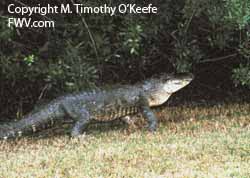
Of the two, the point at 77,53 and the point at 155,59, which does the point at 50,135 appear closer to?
the point at 77,53

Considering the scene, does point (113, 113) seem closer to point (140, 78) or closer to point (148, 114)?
point (148, 114)

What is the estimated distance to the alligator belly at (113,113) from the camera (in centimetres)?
782

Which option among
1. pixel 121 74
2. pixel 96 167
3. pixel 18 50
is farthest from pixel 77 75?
pixel 96 167

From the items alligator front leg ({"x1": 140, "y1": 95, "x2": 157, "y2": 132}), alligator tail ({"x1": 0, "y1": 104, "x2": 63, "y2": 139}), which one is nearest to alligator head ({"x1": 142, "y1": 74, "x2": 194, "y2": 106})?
alligator front leg ({"x1": 140, "y1": 95, "x2": 157, "y2": 132})

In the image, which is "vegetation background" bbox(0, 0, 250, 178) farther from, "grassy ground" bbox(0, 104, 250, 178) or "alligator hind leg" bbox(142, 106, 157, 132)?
"alligator hind leg" bbox(142, 106, 157, 132)

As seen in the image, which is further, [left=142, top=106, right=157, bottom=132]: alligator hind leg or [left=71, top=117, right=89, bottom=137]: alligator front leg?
[left=142, top=106, right=157, bottom=132]: alligator hind leg

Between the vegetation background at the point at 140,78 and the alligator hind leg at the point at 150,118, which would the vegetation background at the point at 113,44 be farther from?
the alligator hind leg at the point at 150,118

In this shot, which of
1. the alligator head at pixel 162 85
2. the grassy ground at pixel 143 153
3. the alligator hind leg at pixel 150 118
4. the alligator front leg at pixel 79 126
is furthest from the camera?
the alligator head at pixel 162 85

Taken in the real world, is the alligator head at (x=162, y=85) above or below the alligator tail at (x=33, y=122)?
above

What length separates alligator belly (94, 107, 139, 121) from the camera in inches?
308

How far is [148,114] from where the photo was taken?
25.6ft

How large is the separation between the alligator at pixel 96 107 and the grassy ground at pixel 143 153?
0.17 meters

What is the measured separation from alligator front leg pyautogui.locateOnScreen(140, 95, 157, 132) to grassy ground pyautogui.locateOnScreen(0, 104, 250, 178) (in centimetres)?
9

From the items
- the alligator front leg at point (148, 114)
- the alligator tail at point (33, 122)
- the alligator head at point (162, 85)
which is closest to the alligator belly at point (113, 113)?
the alligator front leg at point (148, 114)
